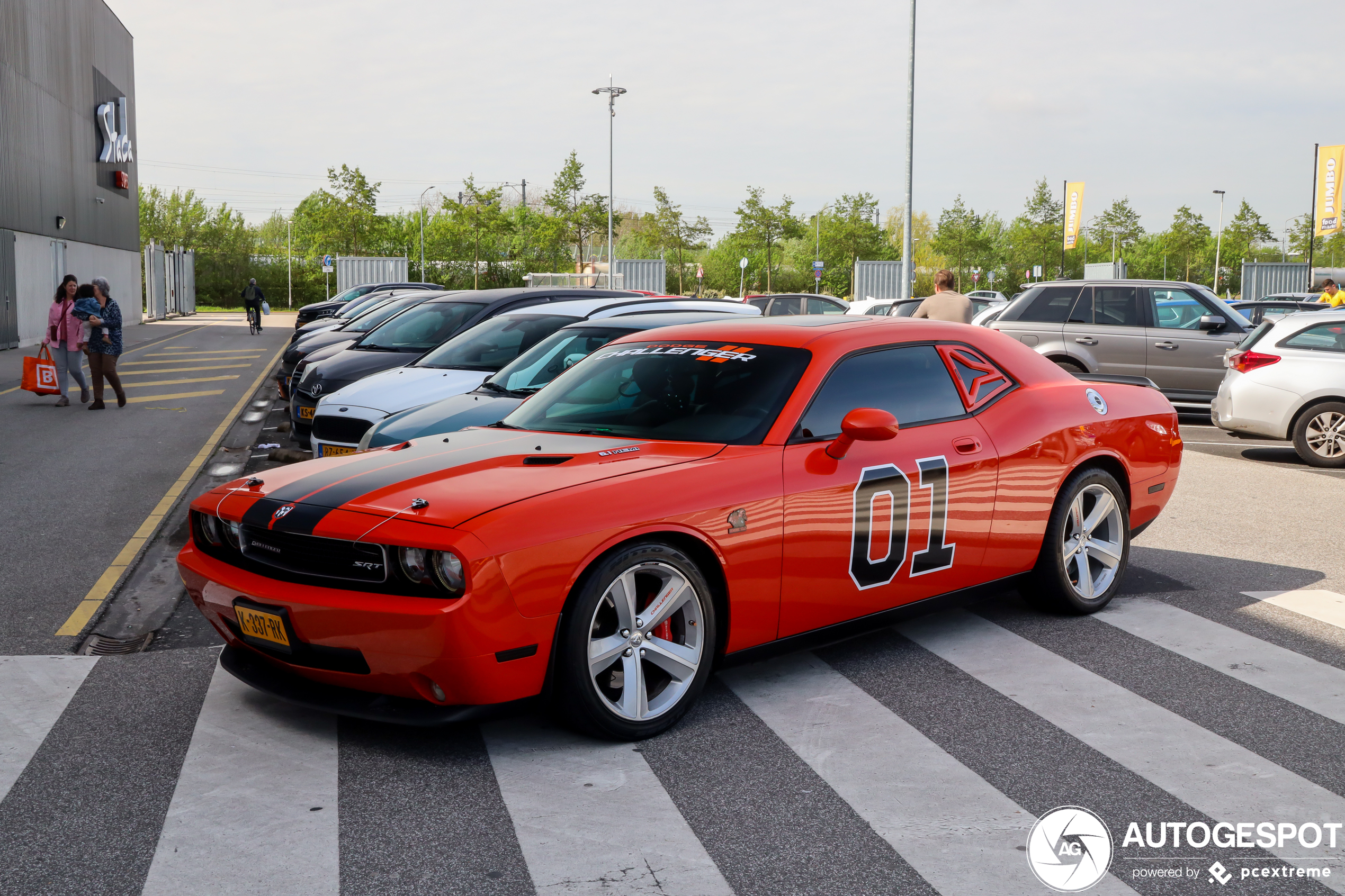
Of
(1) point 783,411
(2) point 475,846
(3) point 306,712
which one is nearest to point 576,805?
(2) point 475,846

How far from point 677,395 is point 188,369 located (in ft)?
68.1

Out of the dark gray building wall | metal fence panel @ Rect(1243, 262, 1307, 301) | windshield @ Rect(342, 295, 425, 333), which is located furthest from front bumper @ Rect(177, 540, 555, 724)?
metal fence panel @ Rect(1243, 262, 1307, 301)

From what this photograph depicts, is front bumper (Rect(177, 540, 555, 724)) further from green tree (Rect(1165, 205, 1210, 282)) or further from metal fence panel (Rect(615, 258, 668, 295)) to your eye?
green tree (Rect(1165, 205, 1210, 282))

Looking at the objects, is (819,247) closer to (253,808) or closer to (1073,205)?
(1073,205)

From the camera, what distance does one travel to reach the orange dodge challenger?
12.7ft

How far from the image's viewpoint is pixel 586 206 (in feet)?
205

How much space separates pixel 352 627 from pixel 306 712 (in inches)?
33.7

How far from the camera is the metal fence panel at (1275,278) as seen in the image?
150ft

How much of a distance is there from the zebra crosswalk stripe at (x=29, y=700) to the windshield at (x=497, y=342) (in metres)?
5.22

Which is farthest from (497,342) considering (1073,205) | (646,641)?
(1073,205)

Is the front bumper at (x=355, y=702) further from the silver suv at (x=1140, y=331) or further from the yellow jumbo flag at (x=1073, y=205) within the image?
the yellow jumbo flag at (x=1073, y=205)

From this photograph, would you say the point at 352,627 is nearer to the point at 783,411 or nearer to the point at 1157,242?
the point at 783,411

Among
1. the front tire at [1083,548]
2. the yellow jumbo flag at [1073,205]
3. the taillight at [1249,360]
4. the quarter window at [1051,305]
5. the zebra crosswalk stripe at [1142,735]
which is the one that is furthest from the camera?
the yellow jumbo flag at [1073,205]

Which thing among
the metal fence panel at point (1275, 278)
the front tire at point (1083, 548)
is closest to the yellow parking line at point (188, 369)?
the front tire at point (1083, 548)
